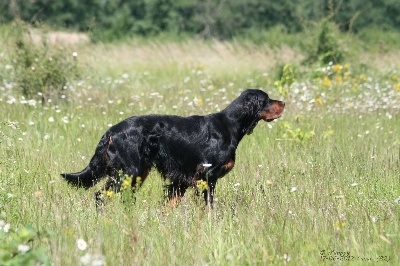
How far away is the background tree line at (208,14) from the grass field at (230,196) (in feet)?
83.0

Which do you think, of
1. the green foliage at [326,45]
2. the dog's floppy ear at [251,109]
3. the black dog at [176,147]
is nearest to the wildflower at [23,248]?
the black dog at [176,147]

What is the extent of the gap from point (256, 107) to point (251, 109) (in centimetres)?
6

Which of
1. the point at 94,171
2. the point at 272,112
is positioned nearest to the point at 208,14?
the point at 272,112

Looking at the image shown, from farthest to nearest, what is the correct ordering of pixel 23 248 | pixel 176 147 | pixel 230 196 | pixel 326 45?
pixel 326 45 < pixel 176 147 < pixel 230 196 < pixel 23 248

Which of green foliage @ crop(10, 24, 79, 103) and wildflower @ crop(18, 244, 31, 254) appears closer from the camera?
wildflower @ crop(18, 244, 31, 254)

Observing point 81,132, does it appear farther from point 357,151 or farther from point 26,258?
point 26,258

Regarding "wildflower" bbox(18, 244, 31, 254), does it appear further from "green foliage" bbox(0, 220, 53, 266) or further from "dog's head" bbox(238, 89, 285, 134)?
"dog's head" bbox(238, 89, 285, 134)

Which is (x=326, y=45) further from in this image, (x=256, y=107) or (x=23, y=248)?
(x=23, y=248)

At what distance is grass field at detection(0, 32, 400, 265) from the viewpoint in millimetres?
3502

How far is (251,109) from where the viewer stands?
5.49 metres

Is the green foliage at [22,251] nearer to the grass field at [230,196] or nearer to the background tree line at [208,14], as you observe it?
the grass field at [230,196]

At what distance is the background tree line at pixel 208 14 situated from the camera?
35000 mm

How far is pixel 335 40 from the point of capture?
1359 cm

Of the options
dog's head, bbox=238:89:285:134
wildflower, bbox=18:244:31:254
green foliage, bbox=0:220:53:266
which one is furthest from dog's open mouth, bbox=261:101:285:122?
wildflower, bbox=18:244:31:254
